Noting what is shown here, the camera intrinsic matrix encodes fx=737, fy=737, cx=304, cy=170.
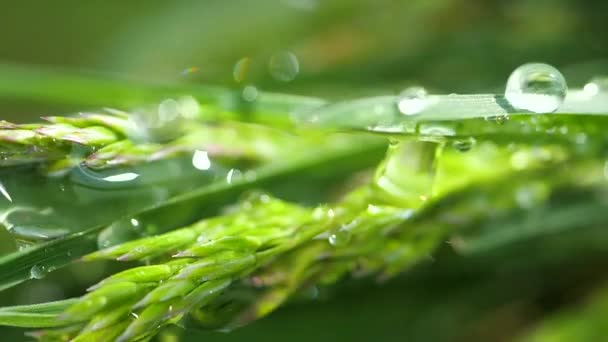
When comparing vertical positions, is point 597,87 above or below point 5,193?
above

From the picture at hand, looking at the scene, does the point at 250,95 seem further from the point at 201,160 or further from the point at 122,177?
the point at 122,177

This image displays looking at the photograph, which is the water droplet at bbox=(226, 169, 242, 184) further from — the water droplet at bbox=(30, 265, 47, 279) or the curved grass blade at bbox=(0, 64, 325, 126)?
the water droplet at bbox=(30, 265, 47, 279)

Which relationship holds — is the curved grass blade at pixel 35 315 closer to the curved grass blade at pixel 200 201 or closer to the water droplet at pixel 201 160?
the curved grass blade at pixel 200 201

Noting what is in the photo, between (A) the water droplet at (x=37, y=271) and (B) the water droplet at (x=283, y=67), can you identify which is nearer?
(A) the water droplet at (x=37, y=271)

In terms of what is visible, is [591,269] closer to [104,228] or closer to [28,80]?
[104,228]

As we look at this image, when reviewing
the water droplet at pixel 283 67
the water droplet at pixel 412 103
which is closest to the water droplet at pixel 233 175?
the water droplet at pixel 412 103

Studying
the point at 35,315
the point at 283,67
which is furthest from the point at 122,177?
the point at 283,67

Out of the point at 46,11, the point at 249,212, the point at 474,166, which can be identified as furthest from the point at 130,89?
the point at 46,11
